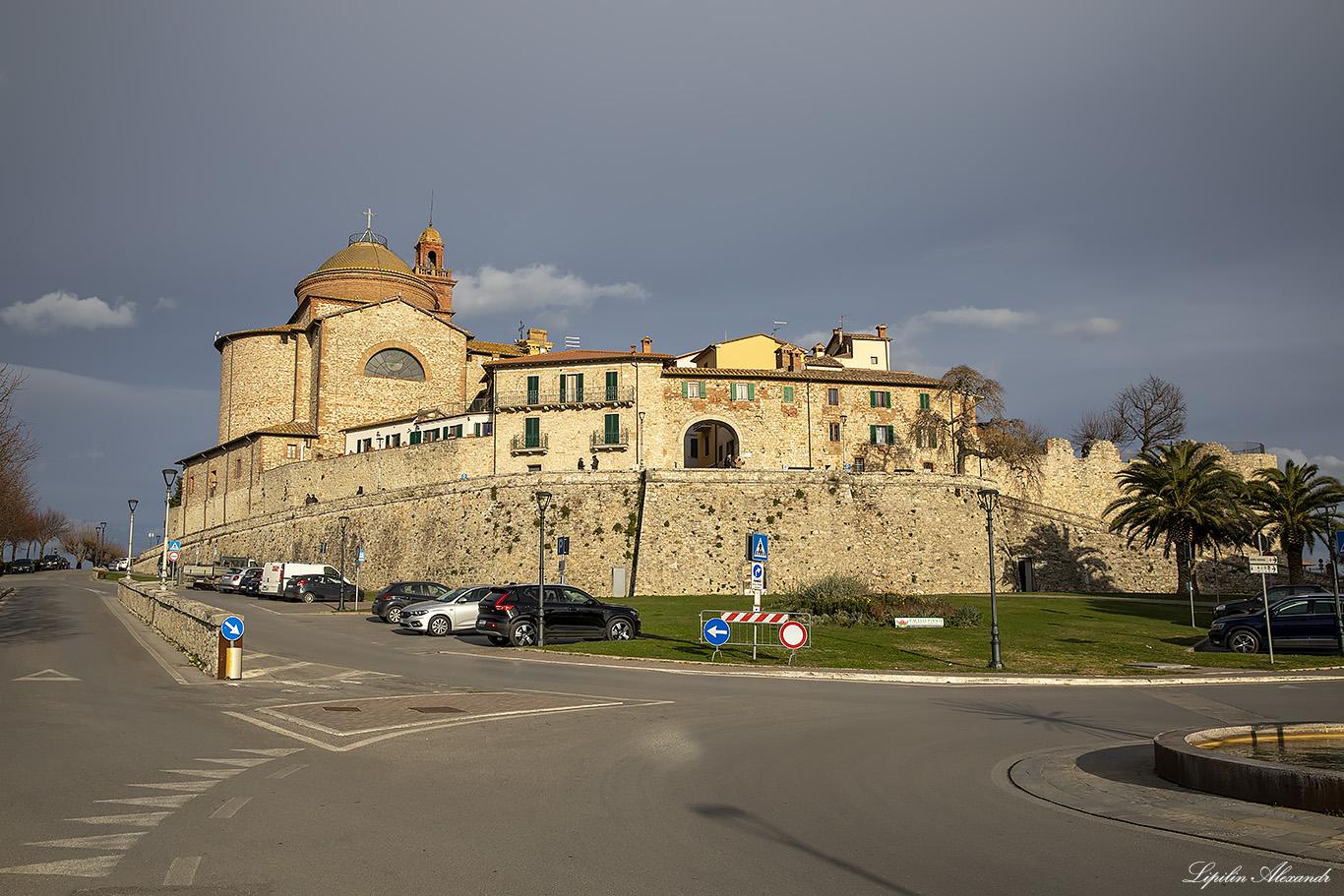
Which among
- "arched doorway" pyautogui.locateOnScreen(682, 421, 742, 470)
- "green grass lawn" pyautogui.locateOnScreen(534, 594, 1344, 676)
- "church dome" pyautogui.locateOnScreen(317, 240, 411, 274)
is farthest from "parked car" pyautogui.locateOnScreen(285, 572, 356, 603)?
"church dome" pyautogui.locateOnScreen(317, 240, 411, 274)

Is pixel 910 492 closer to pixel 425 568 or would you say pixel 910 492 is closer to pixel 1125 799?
pixel 425 568

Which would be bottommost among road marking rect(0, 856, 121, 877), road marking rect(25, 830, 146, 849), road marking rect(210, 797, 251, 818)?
road marking rect(210, 797, 251, 818)

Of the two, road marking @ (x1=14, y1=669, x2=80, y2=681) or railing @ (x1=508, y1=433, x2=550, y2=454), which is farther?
railing @ (x1=508, y1=433, x2=550, y2=454)

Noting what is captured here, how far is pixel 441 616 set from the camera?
93.8 feet

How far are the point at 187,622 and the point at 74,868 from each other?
17.4 metres

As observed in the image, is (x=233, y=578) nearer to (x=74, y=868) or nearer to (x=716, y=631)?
(x=716, y=631)

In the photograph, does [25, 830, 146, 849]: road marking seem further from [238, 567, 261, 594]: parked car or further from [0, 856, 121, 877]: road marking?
[238, 567, 261, 594]: parked car

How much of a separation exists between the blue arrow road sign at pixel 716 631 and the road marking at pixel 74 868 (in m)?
15.8

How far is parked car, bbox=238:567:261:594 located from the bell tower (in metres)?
37.8

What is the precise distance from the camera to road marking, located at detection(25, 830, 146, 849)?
21.9ft

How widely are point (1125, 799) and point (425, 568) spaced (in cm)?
4534

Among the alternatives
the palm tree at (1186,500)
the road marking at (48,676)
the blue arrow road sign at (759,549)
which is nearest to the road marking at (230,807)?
the road marking at (48,676)

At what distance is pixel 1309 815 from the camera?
7.57 m

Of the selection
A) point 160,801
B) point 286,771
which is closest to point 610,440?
point 286,771
